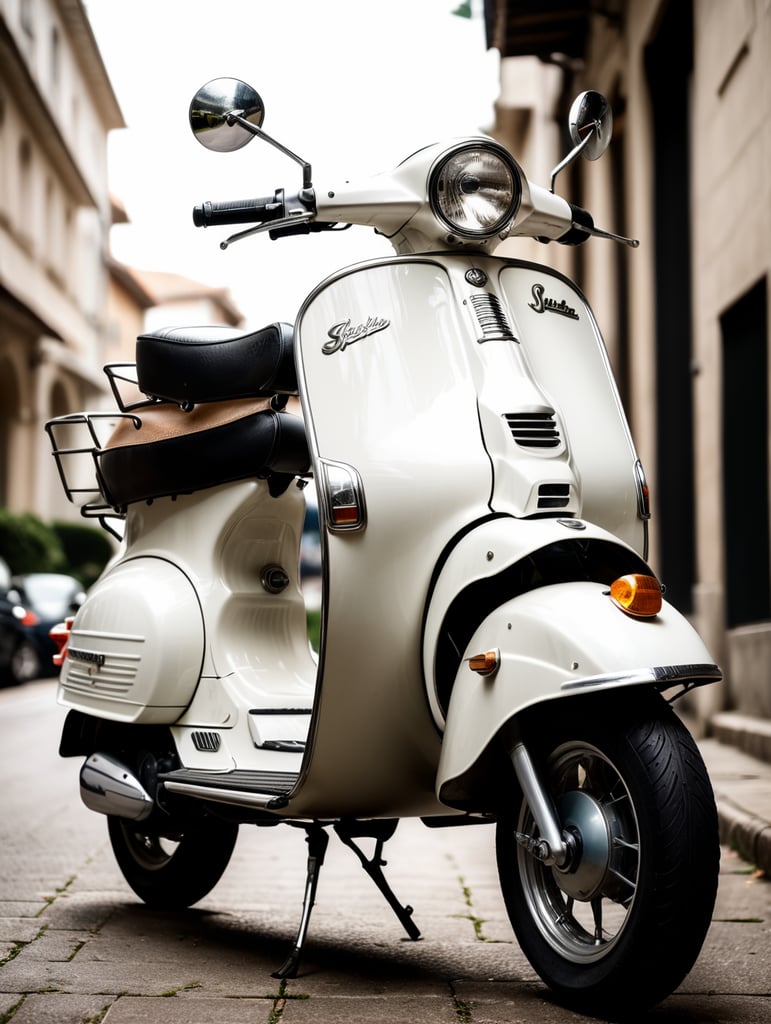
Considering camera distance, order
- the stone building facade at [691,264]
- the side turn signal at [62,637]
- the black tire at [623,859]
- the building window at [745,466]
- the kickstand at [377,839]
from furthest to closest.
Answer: the building window at [745,466], the stone building facade at [691,264], the side turn signal at [62,637], the kickstand at [377,839], the black tire at [623,859]

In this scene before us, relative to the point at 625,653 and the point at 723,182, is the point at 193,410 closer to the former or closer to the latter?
the point at 625,653

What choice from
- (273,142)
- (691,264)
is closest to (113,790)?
(273,142)

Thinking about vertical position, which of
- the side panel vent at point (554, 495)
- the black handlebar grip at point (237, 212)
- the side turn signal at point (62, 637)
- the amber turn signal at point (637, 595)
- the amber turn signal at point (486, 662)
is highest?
the black handlebar grip at point (237, 212)

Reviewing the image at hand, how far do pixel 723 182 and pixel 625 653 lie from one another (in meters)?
7.74

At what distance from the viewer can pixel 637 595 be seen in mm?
3055

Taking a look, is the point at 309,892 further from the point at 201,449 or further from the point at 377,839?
the point at 201,449

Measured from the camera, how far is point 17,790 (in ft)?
24.9

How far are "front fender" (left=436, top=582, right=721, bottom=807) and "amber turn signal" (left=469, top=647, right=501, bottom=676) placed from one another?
0.01 metres

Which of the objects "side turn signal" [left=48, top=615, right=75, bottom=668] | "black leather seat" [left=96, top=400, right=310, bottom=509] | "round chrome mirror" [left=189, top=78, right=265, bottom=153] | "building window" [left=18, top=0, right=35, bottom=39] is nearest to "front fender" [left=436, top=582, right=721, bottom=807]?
"black leather seat" [left=96, top=400, right=310, bottom=509]

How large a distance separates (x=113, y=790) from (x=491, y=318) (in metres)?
1.78

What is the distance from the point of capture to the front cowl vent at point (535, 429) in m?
3.40

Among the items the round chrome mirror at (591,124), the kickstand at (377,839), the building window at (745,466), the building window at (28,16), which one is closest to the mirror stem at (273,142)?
the round chrome mirror at (591,124)

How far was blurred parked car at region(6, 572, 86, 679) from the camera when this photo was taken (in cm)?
1614

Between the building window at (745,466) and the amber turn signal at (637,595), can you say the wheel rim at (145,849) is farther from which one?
the building window at (745,466)
